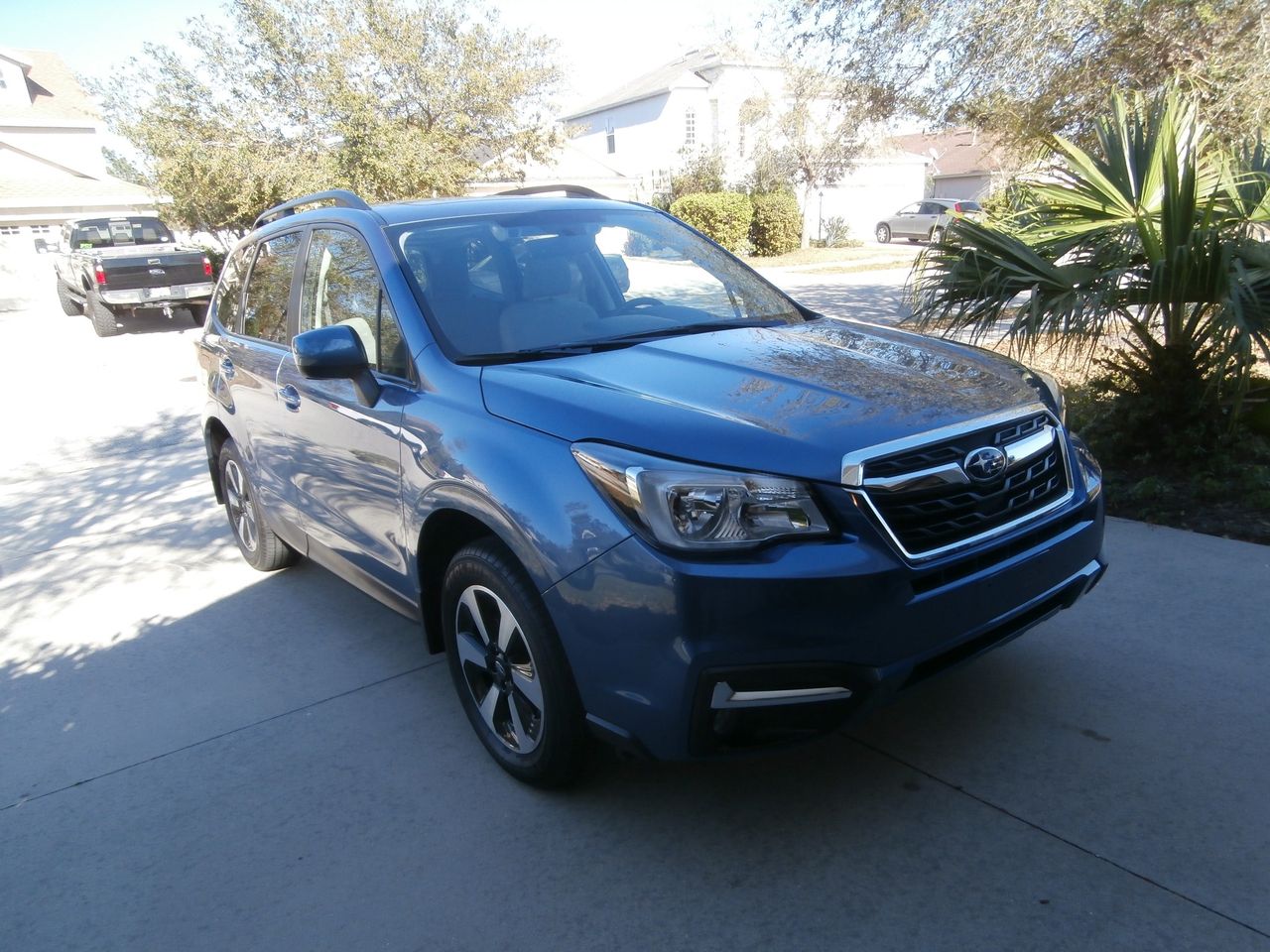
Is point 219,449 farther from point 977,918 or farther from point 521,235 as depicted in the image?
point 977,918

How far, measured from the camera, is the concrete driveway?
2.62 m

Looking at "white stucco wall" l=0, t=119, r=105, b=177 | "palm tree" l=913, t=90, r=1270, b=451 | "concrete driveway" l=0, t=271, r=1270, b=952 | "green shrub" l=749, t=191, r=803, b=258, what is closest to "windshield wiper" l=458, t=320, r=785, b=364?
"concrete driveway" l=0, t=271, r=1270, b=952

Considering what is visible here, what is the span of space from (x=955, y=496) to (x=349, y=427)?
221 centimetres

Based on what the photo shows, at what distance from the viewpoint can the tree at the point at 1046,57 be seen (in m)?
9.33

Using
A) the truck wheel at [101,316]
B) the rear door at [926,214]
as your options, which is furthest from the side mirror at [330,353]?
the rear door at [926,214]

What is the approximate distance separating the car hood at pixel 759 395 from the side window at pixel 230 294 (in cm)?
269

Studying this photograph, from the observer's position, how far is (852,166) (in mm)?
33688

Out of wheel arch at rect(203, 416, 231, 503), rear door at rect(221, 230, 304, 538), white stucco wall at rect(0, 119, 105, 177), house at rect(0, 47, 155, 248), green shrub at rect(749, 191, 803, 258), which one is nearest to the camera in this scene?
rear door at rect(221, 230, 304, 538)

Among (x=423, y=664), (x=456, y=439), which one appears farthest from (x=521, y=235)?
(x=423, y=664)

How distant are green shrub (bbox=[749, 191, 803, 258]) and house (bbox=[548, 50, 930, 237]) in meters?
5.28

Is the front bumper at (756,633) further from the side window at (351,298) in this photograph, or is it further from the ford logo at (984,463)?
the side window at (351,298)

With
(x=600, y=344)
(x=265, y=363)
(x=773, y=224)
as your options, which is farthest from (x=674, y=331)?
(x=773, y=224)

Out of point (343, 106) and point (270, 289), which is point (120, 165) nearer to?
point (343, 106)

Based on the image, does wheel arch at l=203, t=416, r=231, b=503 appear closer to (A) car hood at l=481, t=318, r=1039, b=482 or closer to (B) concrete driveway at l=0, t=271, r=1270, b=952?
(B) concrete driveway at l=0, t=271, r=1270, b=952
